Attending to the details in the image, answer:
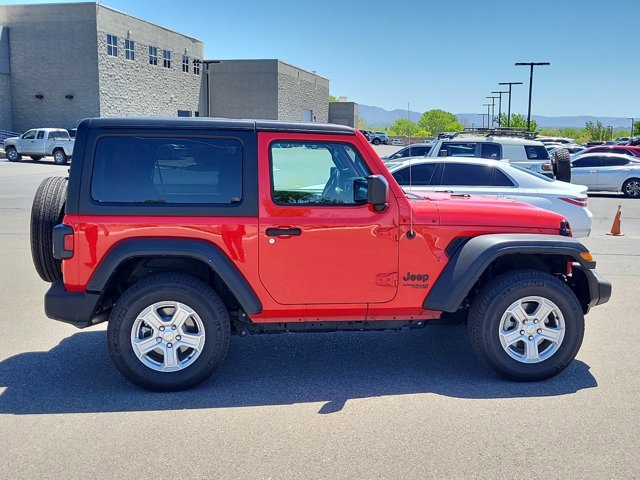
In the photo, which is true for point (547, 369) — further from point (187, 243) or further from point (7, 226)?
point (7, 226)

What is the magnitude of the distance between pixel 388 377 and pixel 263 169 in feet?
6.20

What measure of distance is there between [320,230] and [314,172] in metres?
0.49

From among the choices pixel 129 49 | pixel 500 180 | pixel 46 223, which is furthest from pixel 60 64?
pixel 46 223

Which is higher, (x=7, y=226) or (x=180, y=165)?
(x=180, y=165)

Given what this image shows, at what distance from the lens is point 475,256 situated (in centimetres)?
486

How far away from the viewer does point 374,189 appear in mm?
4695

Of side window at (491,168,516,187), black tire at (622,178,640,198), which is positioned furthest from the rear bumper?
black tire at (622,178,640,198)

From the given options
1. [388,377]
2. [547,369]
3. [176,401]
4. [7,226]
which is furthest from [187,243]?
[7,226]

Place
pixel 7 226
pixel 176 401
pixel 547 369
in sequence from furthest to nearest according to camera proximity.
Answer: pixel 7 226, pixel 547 369, pixel 176 401

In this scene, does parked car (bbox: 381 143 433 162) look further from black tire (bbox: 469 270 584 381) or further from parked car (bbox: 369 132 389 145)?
parked car (bbox: 369 132 389 145)

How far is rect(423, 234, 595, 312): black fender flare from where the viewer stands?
486 centimetres

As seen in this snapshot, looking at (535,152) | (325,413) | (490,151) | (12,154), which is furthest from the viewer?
(12,154)

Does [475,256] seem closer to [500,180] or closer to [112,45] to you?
[500,180]

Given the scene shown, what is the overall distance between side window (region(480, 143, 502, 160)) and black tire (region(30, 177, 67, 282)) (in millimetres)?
11526
